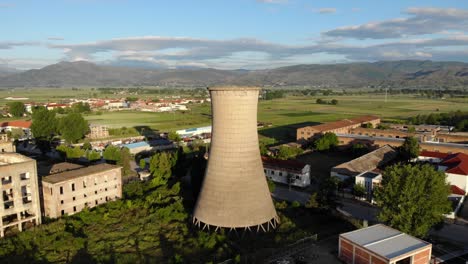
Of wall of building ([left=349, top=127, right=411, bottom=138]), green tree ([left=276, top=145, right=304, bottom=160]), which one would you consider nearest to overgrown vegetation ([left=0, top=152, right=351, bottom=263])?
green tree ([left=276, top=145, right=304, bottom=160])

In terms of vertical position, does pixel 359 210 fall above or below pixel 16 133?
below

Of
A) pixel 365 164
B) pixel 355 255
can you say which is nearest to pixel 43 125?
pixel 365 164

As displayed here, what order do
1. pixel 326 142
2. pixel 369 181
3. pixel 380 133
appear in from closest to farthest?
pixel 369 181
pixel 326 142
pixel 380 133

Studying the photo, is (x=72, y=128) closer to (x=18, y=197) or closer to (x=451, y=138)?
(x=18, y=197)

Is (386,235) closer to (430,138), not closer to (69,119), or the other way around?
(430,138)

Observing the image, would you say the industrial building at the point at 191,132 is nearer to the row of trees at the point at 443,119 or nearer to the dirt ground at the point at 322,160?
the dirt ground at the point at 322,160

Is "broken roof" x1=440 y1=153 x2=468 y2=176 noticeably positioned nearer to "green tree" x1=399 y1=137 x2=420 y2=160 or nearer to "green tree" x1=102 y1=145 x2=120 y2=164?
"green tree" x1=399 y1=137 x2=420 y2=160

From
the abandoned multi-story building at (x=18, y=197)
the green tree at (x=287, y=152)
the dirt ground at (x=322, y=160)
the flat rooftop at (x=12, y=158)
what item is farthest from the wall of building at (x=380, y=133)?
the flat rooftop at (x=12, y=158)
